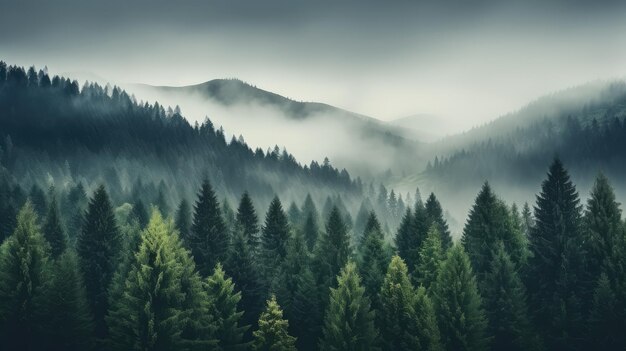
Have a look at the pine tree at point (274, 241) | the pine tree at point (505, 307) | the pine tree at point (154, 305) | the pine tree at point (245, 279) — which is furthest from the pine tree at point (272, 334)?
the pine tree at point (505, 307)

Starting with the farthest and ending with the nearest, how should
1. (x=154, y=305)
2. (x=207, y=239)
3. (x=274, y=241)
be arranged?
(x=274, y=241), (x=207, y=239), (x=154, y=305)

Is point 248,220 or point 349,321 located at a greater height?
point 248,220

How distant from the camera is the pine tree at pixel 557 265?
5546cm

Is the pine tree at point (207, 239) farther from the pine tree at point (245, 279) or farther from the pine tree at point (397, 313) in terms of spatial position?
the pine tree at point (397, 313)

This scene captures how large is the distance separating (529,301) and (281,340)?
26.2 meters

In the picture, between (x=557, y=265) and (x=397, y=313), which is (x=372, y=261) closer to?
(x=397, y=313)

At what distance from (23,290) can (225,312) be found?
17.0m

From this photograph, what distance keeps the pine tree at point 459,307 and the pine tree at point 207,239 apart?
74.1 feet

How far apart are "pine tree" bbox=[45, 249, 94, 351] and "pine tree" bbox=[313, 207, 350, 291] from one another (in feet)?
79.4

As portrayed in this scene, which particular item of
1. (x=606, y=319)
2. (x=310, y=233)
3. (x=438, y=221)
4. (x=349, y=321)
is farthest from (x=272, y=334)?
(x=310, y=233)

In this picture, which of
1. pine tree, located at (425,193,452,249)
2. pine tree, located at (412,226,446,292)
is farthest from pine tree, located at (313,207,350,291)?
pine tree, located at (425,193,452,249)

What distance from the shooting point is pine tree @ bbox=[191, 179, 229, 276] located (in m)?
60.8

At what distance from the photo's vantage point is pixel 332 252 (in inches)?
2547

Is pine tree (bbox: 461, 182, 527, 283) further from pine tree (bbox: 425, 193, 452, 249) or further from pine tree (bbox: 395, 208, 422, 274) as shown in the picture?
pine tree (bbox: 425, 193, 452, 249)
